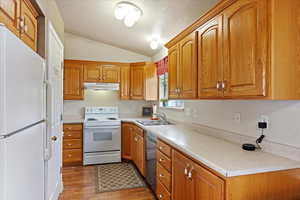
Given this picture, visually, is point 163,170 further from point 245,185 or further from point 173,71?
point 173,71

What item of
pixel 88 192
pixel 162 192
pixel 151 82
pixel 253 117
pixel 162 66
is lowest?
pixel 88 192

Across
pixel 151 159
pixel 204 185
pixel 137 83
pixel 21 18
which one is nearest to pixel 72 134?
pixel 137 83

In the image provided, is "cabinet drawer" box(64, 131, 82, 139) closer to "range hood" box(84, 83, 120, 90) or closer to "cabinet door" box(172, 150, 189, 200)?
"range hood" box(84, 83, 120, 90)

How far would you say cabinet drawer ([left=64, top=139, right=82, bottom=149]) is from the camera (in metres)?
3.67

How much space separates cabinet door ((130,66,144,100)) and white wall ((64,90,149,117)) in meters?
0.45

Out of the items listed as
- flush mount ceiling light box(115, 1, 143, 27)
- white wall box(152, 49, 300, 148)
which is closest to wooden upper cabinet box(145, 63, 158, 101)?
white wall box(152, 49, 300, 148)

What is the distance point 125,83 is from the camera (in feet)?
14.1

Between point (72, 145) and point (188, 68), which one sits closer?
point (188, 68)

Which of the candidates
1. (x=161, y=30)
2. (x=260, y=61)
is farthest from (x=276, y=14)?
(x=161, y=30)

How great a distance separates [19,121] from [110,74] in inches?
128

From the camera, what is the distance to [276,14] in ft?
3.84

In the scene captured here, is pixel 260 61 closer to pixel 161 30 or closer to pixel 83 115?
pixel 161 30

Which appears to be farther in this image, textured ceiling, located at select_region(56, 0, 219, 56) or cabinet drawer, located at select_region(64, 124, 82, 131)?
cabinet drawer, located at select_region(64, 124, 82, 131)

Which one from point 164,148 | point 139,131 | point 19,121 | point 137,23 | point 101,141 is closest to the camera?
point 19,121
